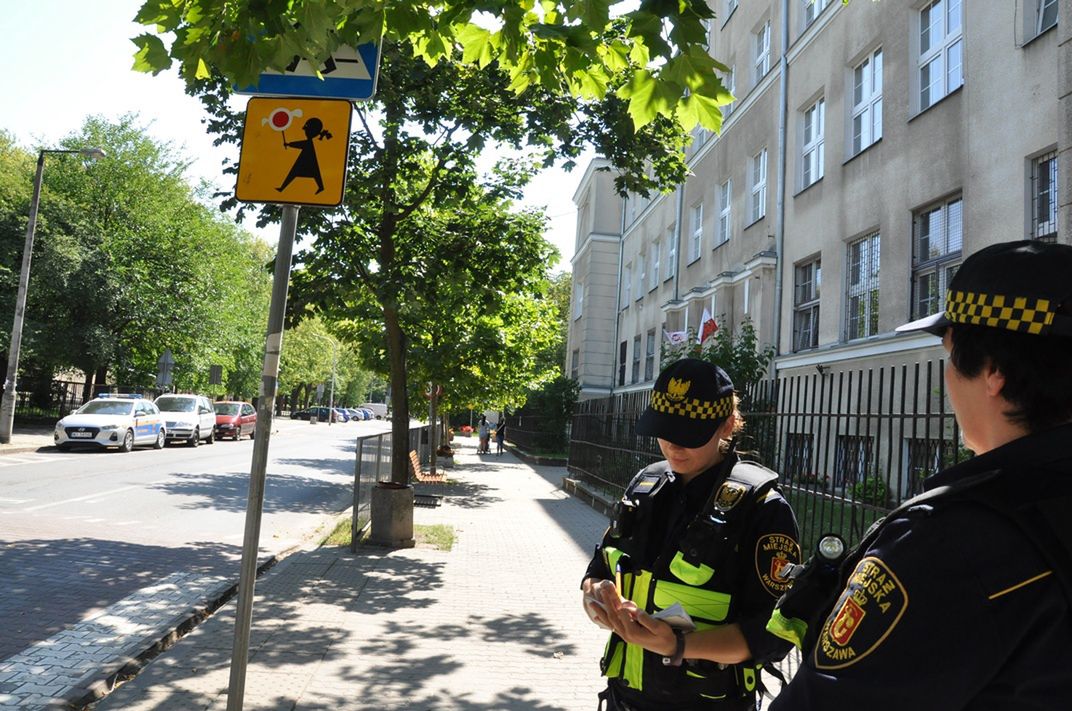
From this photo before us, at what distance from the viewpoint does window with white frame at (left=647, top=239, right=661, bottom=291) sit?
94.8 feet

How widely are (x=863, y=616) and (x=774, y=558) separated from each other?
1.16m

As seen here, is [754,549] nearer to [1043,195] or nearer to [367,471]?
[367,471]

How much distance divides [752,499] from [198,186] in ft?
121

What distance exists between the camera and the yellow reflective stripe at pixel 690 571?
227 cm

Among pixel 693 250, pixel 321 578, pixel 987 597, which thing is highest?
pixel 693 250

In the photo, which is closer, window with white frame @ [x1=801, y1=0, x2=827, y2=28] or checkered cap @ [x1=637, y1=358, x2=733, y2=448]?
checkered cap @ [x1=637, y1=358, x2=733, y2=448]

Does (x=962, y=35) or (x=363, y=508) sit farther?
(x=962, y=35)

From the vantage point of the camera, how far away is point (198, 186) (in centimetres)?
3494

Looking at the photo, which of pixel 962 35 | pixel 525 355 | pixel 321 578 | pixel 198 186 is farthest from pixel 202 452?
pixel 962 35

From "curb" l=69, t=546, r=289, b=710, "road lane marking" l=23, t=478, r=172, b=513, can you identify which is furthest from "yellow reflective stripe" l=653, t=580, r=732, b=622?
"road lane marking" l=23, t=478, r=172, b=513

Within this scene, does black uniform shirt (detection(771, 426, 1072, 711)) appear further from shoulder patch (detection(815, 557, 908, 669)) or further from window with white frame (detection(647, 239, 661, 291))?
window with white frame (detection(647, 239, 661, 291))

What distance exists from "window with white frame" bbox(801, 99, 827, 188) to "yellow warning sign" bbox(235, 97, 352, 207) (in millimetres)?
13887

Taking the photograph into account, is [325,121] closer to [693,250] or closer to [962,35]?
[962,35]

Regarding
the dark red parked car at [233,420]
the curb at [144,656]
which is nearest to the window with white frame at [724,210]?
the curb at [144,656]
